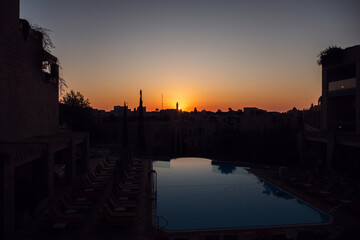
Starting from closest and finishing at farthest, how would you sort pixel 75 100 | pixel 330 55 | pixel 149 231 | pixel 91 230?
pixel 91 230
pixel 149 231
pixel 330 55
pixel 75 100

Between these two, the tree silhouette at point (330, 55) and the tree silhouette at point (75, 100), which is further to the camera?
the tree silhouette at point (75, 100)

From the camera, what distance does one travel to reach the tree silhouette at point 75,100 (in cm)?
4300

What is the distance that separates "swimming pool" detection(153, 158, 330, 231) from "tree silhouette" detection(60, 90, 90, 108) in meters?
25.5

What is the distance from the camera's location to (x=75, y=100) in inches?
1715

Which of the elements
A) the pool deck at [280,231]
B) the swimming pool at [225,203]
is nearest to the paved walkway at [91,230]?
the pool deck at [280,231]

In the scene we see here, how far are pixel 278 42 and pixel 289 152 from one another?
1226 cm

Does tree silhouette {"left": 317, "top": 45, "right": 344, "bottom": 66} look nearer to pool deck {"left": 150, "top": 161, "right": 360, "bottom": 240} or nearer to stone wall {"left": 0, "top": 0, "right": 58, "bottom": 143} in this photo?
pool deck {"left": 150, "top": 161, "right": 360, "bottom": 240}

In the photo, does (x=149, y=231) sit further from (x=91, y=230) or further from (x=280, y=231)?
(x=280, y=231)

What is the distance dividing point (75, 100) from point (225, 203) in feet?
117

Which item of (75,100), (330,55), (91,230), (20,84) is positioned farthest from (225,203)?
(75,100)

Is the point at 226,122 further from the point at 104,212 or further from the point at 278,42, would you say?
the point at 104,212

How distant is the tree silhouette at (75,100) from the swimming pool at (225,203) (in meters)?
25.5

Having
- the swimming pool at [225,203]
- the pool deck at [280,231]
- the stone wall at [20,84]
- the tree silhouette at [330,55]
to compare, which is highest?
the tree silhouette at [330,55]

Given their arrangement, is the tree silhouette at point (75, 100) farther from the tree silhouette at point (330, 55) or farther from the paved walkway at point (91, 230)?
the tree silhouette at point (330, 55)
